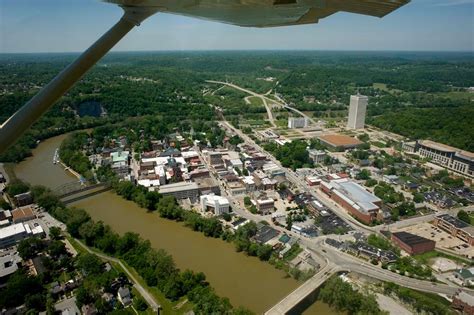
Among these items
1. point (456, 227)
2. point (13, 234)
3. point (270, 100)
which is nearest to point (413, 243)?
point (456, 227)

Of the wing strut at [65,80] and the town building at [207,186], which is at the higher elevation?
the wing strut at [65,80]

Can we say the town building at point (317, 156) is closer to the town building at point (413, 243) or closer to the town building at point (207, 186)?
the town building at point (207, 186)

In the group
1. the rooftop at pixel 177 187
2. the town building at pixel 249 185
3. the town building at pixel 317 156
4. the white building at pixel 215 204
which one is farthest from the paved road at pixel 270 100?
the white building at pixel 215 204

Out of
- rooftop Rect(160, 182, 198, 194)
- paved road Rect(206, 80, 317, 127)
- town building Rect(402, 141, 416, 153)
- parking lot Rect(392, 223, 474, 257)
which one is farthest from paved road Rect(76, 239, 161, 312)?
paved road Rect(206, 80, 317, 127)

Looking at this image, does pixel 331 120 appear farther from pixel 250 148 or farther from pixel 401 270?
pixel 401 270

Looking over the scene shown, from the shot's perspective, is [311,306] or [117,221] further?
[117,221]

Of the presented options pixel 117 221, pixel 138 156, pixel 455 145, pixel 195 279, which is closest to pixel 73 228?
pixel 117 221
